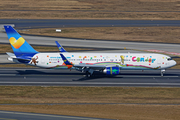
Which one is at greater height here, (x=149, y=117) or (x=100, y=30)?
(x=100, y=30)

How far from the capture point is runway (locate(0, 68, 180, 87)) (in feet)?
181

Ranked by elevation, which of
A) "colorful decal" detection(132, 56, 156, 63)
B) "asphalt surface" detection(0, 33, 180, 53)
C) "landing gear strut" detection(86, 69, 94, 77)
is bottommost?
"landing gear strut" detection(86, 69, 94, 77)

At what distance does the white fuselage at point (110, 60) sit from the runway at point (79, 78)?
8.05 feet

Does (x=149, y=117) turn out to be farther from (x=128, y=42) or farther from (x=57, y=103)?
(x=128, y=42)

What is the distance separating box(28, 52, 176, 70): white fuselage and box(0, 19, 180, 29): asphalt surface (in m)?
61.0

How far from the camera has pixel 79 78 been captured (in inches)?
2350

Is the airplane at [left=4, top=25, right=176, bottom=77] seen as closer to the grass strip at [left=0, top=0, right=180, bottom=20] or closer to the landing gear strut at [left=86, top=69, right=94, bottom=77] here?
the landing gear strut at [left=86, top=69, right=94, bottom=77]

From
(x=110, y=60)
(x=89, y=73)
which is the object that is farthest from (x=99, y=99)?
(x=110, y=60)

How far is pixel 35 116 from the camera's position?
35.1 metres

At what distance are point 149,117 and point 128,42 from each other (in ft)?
209

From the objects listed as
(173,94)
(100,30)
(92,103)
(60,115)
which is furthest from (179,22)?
(60,115)

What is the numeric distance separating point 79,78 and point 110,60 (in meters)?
7.55

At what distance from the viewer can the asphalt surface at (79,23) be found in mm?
122000

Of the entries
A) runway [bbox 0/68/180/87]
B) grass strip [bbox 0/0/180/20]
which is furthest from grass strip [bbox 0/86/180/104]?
grass strip [bbox 0/0/180/20]
